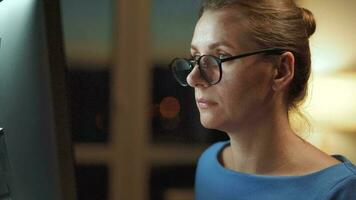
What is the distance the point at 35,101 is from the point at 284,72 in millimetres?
557

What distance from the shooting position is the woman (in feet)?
3.22

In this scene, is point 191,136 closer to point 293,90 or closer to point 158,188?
point 158,188

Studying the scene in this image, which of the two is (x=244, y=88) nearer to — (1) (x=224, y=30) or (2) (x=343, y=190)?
(1) (x=224, y=30)

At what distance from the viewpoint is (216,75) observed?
101cm

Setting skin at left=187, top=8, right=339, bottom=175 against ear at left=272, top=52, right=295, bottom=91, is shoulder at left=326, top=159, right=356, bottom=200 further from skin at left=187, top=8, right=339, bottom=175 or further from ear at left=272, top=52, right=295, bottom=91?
ear at left=272, top=52, right=295, bottom=91

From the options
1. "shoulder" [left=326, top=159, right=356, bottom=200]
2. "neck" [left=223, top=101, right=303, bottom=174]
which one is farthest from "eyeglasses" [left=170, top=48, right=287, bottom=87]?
"shoulder" [left=326, top=159, right=356, bottom=200]

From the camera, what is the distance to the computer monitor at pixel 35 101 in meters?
0.62

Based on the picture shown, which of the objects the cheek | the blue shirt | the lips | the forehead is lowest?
the blue shirt

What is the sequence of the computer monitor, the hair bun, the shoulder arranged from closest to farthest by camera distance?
the computer monitor < the shoulder < the hair bun

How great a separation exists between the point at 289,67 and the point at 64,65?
0.54 m

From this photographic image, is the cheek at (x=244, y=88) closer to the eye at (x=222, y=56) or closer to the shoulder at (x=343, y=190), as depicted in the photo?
the eye at (x=222, y=56)

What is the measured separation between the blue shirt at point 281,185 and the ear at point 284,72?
194mm

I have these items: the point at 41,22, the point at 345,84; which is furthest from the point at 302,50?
the point at 41,22

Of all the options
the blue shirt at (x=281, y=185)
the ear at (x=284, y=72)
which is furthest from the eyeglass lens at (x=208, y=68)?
the blue shirt at (x=281, y=185)
